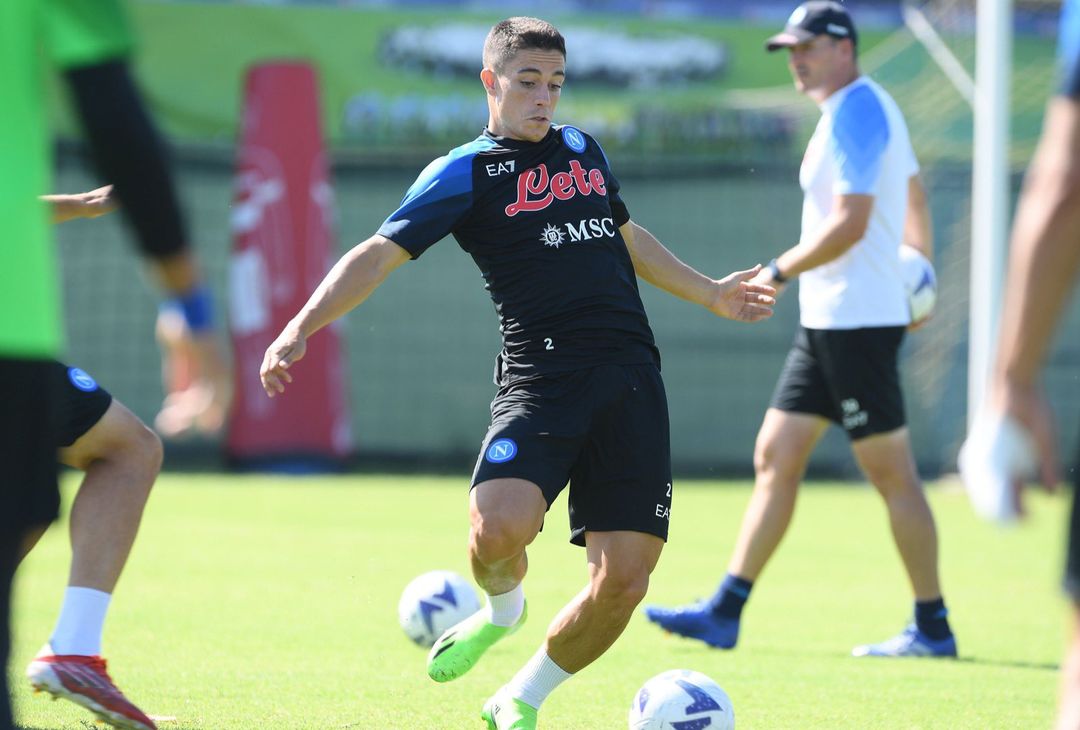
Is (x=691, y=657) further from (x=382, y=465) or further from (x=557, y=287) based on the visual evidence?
(x=382, y=465)

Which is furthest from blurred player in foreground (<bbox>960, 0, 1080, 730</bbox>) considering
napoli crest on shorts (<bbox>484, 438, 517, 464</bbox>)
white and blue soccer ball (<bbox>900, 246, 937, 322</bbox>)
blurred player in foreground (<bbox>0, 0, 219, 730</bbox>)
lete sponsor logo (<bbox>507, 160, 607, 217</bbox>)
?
white and blue soccer ball (<bbox>900, 246, 937, 322</bbox>)

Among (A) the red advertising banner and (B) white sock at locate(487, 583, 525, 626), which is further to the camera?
(A) the red advertising banner

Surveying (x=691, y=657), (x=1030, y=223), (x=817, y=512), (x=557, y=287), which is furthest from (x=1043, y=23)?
(x=1030, y=223)

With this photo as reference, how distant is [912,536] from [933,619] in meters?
0.37

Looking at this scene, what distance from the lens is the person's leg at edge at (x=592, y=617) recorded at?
4.69 m

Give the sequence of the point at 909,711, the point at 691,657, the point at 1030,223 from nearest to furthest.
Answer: the point at 1030,223 < the point at 909,711 < the point at 691,657

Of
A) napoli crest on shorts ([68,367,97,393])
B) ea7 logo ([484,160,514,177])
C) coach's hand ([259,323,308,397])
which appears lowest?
napoli crest on shorts ([68,367,97,393])

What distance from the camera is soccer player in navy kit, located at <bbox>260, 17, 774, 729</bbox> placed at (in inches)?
185

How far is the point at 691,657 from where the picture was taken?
6465mm

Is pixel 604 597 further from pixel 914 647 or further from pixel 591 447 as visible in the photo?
pixel 914 647

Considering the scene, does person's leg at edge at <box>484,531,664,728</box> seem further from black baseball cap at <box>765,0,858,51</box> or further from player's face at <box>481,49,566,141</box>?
black baseball cap at <box>765,0,858,51</box>

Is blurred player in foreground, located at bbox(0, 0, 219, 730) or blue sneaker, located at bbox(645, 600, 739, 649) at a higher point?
blurred player in foreground, located at bbox(0, 0, 219, 730)

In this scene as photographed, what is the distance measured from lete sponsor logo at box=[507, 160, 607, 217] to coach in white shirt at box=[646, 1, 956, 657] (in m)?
1.67

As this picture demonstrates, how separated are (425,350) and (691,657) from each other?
11.7 metres
